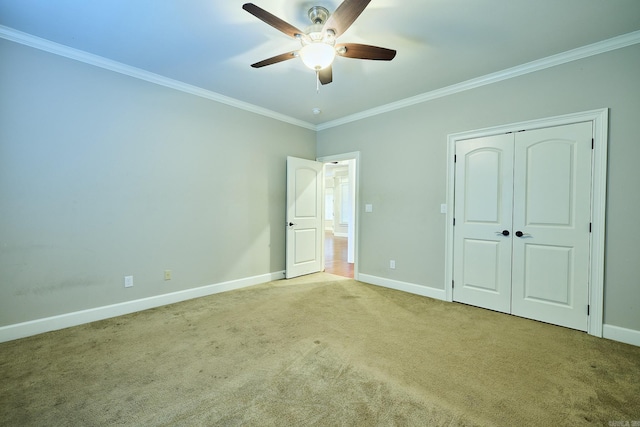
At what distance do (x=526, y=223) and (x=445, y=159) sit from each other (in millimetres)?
1169

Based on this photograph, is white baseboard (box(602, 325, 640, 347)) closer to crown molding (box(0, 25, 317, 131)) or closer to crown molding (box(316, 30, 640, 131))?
crown molding (box(316, 30, 640, 131))

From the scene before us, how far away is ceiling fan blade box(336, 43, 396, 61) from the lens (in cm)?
209

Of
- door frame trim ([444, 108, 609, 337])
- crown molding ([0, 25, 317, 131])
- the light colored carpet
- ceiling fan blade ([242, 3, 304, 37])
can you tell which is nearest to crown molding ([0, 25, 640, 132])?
crown molding ([0, 25, 317, 131])

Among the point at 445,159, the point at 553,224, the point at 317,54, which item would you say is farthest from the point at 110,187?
the point at 553,224

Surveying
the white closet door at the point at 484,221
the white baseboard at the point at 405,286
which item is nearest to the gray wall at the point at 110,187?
the white baseboard at the point at 405,286

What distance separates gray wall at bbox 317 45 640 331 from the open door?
1.91 feet

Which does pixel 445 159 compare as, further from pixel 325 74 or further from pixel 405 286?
pixel 325 74

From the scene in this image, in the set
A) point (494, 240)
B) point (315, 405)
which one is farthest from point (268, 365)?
point (494, 240)

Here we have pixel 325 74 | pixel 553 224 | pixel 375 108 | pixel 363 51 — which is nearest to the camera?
pixel 363 51

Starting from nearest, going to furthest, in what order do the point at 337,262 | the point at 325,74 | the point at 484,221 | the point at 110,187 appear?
the point at 325,74, the point at 110,187, the point at 484,221, the point at 337,262

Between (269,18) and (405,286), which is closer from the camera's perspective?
(269,18)

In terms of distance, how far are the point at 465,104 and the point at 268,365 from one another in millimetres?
3570

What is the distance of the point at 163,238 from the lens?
3.35 metres

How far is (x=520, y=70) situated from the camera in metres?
2.98
